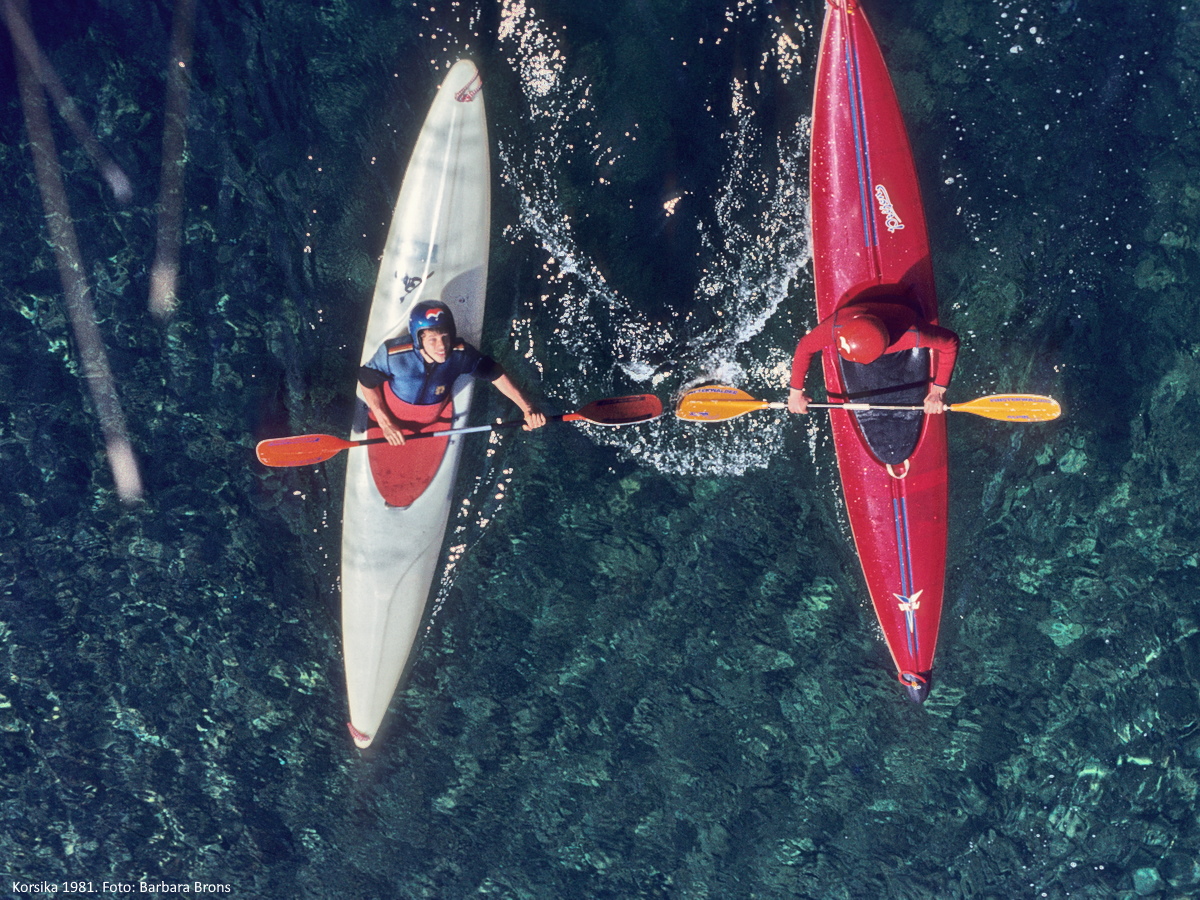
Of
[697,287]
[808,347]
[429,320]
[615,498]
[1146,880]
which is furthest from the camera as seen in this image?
[1146,880]

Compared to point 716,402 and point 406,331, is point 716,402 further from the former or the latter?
point 406,331

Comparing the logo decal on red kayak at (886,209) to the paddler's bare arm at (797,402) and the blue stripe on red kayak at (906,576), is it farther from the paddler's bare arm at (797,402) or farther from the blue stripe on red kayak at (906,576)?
the blue stripe on red kayak at (906,576)

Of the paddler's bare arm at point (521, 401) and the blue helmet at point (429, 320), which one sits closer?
the blue helmet at point (429, 320)

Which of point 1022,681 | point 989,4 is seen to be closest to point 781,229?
point 989,4

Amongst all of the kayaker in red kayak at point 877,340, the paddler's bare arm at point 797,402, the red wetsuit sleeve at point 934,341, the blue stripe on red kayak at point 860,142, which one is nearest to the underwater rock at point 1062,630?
the kayaker in red kayak at point 877,340

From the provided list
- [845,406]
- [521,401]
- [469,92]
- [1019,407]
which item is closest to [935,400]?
[845,406]

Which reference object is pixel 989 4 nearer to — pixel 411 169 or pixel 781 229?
pixel 781 229
